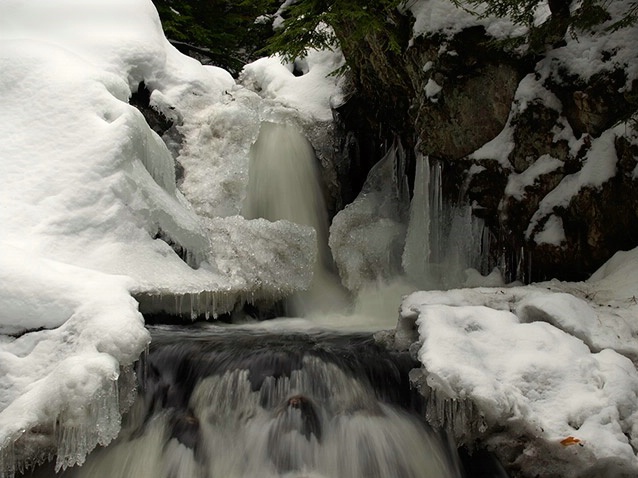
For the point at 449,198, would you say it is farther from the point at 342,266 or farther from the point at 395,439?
the point at 395,439

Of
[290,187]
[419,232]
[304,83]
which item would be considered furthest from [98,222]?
[304,83]

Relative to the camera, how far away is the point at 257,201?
323 inches

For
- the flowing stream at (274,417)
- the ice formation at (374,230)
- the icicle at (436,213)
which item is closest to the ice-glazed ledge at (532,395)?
the flowing stream at (274,417)

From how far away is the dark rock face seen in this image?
18.1 feet

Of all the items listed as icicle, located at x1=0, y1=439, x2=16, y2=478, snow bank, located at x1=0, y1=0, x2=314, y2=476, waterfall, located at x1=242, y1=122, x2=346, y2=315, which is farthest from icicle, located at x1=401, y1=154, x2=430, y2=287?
icicle, located at x1=0, y1=439, x2=16, y2=478

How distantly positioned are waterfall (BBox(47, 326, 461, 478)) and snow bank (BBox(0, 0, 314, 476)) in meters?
0.57

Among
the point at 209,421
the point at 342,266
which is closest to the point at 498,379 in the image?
the point at 209,421

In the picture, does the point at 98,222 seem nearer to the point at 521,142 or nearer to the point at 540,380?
the point at 540,380

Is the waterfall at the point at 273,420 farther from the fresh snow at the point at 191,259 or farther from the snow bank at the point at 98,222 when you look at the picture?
the snow bank at the point at 98,222

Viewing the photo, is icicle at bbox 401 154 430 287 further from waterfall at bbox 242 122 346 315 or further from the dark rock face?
waterfall at bbox 242 122 346 315

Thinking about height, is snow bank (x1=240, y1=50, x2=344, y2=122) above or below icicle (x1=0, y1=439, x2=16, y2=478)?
above

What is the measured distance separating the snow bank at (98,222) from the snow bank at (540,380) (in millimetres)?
2021

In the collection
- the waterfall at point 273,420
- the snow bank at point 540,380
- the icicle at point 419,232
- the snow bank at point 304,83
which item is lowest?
the waterfall at point 273,420

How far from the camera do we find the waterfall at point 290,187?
8.20 meters
